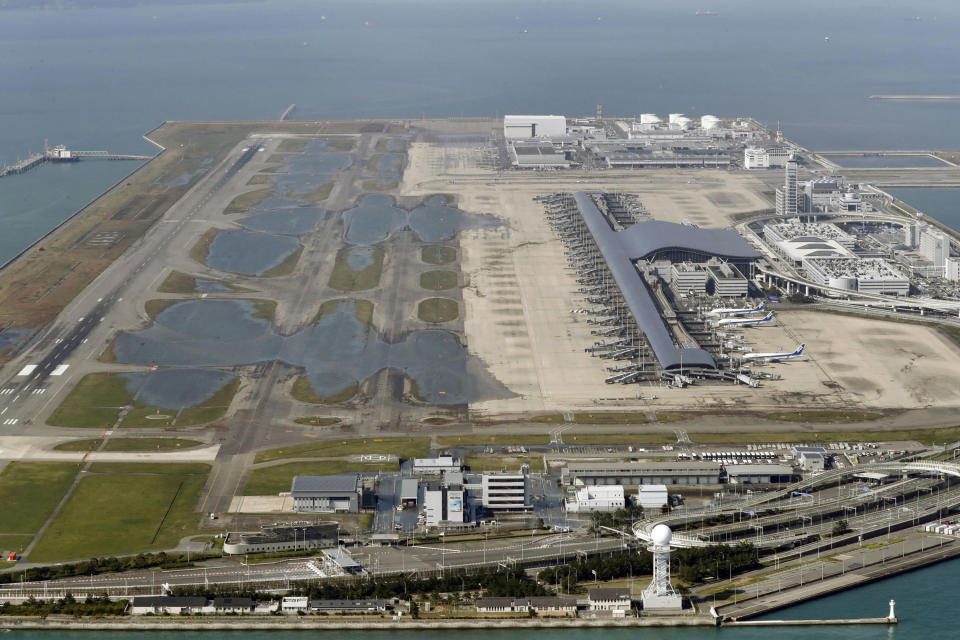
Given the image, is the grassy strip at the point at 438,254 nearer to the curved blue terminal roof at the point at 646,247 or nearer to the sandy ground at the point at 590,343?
the sandy ground at the point at 590,343

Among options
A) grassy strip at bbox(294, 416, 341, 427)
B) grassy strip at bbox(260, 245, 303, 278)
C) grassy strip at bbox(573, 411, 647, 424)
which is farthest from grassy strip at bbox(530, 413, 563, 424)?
grassy strip at bbox(260, 245, 303, 278)

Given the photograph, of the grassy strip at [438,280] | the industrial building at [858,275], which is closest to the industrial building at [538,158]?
the grassy strip at [438,280]

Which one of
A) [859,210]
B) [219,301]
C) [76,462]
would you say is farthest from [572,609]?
[859,210]

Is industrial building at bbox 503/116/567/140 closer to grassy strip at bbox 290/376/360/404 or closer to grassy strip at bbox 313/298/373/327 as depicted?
grassy strip at bbox 313/298/373/327

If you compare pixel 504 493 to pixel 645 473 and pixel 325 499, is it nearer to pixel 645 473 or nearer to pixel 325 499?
pixel 645 473

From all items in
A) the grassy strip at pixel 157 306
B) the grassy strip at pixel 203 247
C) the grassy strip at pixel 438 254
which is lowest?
the grassy strip at pixel 157 306

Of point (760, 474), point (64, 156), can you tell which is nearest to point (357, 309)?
point (760, 474)
